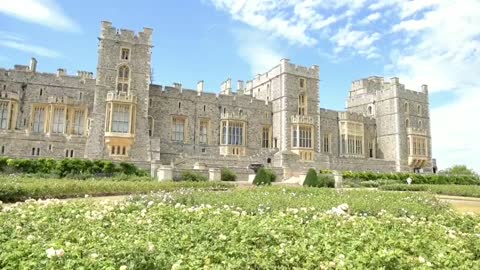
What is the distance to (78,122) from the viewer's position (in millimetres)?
31266

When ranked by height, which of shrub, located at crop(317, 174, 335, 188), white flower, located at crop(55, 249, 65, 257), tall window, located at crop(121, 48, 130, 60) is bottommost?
white flower, located at crop(55, 249, 65, 257)

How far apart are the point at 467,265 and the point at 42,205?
740 centimetres

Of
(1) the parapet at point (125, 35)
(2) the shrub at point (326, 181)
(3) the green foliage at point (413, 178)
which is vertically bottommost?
(2) the shrub at point (326, 181)

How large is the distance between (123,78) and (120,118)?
11.3ft

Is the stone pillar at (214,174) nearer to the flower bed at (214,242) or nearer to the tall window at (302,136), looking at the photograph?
the tall window at (302,136)

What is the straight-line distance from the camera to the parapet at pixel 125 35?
96.7 ft

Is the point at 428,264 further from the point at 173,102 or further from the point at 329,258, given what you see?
the point at 173,102

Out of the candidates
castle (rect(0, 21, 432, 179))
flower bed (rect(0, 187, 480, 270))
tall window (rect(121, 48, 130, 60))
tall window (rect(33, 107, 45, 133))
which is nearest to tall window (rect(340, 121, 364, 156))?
castle (rect(0, 21, 432, 179))

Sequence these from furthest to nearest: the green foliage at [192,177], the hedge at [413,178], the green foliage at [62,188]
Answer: the hedge at [413,178]
the green foliage at [192,177]
the green foliage at [62,188]

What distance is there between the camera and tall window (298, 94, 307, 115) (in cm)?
3831

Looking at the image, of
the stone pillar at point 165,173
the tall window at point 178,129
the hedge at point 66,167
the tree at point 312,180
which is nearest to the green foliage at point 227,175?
the stone pillar at point 165,173

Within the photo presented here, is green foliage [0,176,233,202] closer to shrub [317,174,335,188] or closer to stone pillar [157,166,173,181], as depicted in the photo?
stone pillar [157,166,173,181]

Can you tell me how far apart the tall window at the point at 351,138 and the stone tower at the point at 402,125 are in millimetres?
3265

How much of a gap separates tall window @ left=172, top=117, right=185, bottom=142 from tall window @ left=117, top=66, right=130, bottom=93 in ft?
18.8
